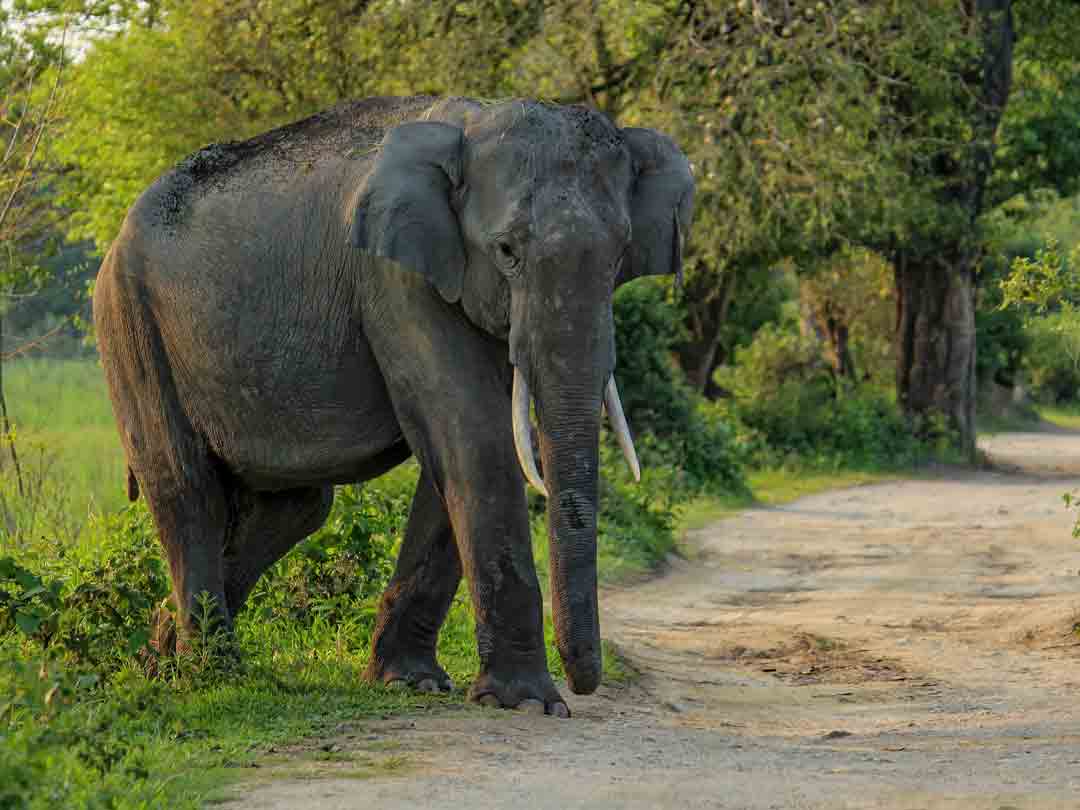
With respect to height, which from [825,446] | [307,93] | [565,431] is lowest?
[825,446]

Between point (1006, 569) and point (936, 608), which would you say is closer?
point (936, 608)

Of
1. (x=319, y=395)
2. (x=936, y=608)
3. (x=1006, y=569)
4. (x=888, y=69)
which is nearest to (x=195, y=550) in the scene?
(x=319, y=395)

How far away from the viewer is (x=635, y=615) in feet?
40.1

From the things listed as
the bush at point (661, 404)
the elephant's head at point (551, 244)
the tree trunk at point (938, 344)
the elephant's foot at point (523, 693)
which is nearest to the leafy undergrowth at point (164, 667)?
the elephant's foot at point (523, 693)

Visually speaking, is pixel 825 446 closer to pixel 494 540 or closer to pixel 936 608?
pixel 936 608

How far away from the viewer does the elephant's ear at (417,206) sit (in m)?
7.24

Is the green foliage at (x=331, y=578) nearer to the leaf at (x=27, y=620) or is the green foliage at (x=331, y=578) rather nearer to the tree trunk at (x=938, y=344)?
the leaf at (x=27, y=620)

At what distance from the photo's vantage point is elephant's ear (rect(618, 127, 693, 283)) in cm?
757

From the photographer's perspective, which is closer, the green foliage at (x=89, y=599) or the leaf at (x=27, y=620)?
the leaf at (x=27, y=620)

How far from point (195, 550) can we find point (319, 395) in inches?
37.0

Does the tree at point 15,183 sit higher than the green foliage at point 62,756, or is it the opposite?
the tree at point 15,183

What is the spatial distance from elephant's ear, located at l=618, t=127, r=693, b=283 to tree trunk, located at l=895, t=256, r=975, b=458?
1917 cm

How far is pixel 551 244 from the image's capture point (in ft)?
22.8

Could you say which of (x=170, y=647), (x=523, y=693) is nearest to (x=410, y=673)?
(x=523, y=693)
